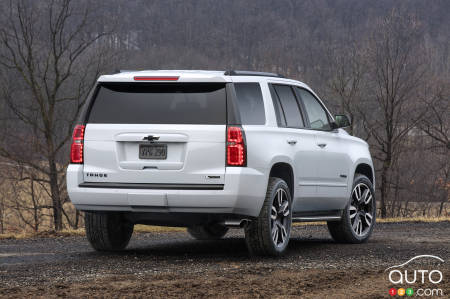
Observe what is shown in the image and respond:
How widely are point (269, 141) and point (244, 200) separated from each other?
0.79 meters

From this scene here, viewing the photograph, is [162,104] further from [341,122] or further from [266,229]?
[341,122]

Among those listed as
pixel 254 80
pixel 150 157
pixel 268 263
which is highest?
pixel 254 80

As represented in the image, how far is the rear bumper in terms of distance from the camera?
781 centimetres

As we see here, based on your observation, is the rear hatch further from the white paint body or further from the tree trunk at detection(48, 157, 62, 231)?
the tree trunk at detection(48, 157, 62, 231)

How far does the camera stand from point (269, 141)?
8320 millimetres

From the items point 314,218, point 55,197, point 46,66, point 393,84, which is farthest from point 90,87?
point 314,218

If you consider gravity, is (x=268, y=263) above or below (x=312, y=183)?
below

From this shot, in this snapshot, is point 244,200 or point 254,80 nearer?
point 244,200

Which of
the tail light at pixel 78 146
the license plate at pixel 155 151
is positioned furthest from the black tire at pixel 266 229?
the tail light at pixel 78 146

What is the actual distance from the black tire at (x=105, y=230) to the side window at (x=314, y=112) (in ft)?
8.62

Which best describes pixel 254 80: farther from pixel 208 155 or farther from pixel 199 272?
pixel 199 272

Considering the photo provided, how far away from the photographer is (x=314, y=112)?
1003cm

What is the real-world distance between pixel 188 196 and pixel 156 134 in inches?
28.5

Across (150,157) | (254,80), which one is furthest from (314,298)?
(254,80)
